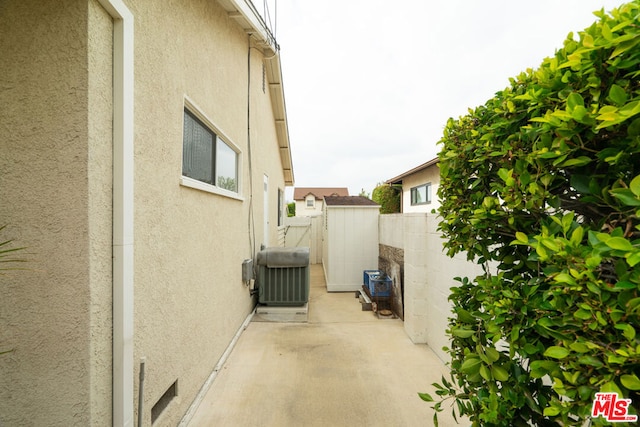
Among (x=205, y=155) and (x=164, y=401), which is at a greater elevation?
(x=205, y=155)

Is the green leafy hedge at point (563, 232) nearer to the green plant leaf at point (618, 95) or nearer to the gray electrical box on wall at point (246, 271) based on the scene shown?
the green plant leaf at point (618, 95)

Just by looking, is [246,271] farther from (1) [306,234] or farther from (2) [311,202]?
(2) [311,202]

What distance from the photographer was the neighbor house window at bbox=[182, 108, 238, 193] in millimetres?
2998

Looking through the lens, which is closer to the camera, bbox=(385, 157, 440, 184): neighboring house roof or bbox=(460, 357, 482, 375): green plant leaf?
bbox=(460, 357, 482, 375): green plant leaf

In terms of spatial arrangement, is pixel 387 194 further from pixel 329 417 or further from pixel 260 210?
pixel 329 417

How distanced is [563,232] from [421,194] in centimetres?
1157

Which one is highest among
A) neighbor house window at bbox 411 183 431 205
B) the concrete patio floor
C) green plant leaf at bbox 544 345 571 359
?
neighbor house window at bbox 411 183 431 205

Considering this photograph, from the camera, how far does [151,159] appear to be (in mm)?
2135

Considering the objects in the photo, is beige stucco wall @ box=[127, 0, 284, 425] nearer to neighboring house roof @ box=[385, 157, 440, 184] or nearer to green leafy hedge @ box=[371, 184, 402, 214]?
neighboring house roof @ box=[385, 157, 440, 184]

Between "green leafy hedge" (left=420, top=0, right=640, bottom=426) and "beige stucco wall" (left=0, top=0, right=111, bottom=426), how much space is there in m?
2.03

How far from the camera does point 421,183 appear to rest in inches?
468

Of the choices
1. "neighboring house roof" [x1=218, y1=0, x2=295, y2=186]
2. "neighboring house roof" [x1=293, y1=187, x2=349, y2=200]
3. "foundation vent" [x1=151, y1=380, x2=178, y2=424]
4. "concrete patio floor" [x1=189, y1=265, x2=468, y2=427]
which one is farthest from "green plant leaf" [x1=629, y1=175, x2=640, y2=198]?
"neighboring house roof" [x1=293, y1=187, x2=349, y2=200]

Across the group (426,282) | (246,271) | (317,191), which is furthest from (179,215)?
(317,191)

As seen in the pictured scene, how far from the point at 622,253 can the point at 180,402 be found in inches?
129
